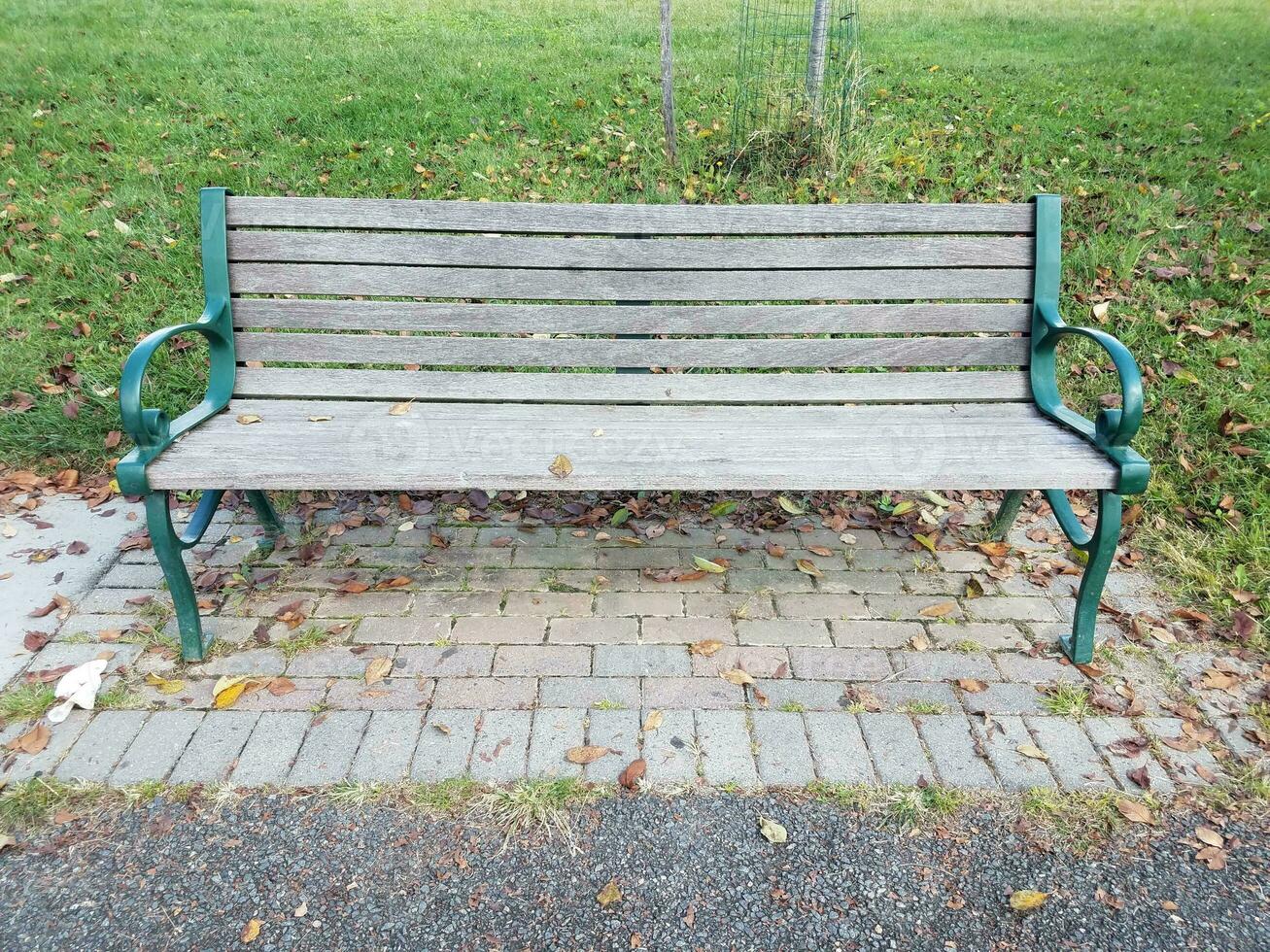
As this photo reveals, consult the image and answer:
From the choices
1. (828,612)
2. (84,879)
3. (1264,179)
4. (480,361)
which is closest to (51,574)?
(84,879)

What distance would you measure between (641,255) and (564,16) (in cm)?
732

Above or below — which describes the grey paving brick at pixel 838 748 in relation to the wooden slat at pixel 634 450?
below

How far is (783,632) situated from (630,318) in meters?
1.23

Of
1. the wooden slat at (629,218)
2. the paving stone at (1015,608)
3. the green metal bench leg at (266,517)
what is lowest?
the paving stone at (1015,608)

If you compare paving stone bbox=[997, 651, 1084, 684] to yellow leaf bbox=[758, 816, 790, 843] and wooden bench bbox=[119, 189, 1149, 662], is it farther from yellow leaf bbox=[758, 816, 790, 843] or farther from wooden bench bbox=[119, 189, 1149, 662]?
yellow leaf bbox=[758, 816, 790, 843]

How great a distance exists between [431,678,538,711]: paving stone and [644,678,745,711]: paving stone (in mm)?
347

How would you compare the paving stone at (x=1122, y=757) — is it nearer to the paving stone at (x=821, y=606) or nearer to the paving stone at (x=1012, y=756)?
the paving stone at (x=1012, y=756)

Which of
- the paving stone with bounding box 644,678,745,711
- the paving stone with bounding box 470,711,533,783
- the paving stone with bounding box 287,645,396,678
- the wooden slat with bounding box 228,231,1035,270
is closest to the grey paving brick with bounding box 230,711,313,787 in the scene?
the paving stone with bounding box 287,645,396,678

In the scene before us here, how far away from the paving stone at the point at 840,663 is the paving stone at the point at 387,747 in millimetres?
1137

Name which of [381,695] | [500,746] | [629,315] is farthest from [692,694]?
[629,315]

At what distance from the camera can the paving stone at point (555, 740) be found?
2.27m

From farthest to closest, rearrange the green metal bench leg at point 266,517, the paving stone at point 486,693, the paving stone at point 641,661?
the green metal bench leg at point 266,517 < the paving stone at point 641,661 < the paving stone at point 486,693

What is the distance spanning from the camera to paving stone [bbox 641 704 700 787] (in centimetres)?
225

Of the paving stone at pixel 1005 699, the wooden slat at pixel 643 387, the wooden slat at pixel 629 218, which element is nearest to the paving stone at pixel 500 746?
the wooden slat at pixel 643 387
